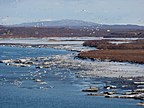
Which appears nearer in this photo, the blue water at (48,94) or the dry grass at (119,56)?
the blue water at (48,94)

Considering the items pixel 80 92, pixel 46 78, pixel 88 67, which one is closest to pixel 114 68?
pixel 88 67

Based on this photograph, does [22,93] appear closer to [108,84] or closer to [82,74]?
[108,84]

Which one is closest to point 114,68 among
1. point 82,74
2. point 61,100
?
point 82,74

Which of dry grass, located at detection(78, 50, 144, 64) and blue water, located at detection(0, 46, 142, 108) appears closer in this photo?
blue water, located at detection(0, 46, 142, 108)

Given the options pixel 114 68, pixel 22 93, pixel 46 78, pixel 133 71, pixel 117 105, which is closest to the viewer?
pixel 117 105

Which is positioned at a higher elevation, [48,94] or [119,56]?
[48,94]

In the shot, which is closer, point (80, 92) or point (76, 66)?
point (80, 92)

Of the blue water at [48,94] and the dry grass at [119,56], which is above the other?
the blue water at [48,94]

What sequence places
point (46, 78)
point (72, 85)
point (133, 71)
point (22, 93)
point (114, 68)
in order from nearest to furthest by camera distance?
point (22, 93) < point (72, 85) < point (46, 78) < point (133, 71) < point (114, 68)

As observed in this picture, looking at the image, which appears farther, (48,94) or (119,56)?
(119,56)

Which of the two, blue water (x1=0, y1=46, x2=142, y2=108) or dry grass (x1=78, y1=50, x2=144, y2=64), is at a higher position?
blue water (x1=0, y1=46, x2=142, y2=108)
